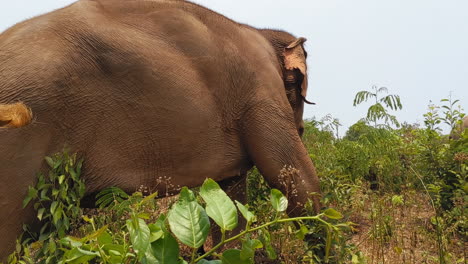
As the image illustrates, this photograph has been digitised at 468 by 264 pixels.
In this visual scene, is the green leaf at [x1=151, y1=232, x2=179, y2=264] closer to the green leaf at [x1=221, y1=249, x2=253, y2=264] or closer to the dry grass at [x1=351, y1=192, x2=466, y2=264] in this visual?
the green leaf at [x1=221, y1=249, x2=253, y2=264]

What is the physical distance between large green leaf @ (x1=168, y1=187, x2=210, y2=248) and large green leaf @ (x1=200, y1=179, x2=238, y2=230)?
24mm

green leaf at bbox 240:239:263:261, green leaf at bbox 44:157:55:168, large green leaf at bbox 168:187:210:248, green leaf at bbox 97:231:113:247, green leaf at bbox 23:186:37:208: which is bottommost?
green leaf at bbox 23:186:37:208

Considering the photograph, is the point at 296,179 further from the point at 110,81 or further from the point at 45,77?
the point at 45,77

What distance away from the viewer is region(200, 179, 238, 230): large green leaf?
43.4 inches

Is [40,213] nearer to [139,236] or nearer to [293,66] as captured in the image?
[139,236]

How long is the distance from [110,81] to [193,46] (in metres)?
0.78

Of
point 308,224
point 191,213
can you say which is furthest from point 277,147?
point 191,213

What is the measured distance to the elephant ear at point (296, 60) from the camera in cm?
460

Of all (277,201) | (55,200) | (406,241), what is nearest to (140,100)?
(55,200)

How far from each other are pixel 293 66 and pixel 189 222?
3.68 meters


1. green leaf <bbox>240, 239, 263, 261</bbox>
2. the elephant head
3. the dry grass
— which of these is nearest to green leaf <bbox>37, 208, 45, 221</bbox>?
green leaf <bbox>240, 239, 263, 261</bbox>

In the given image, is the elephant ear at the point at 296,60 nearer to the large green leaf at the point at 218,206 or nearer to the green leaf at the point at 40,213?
the green leaf at the point at 40,213

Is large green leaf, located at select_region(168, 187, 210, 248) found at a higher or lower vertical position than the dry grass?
higher

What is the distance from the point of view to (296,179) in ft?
13.2
